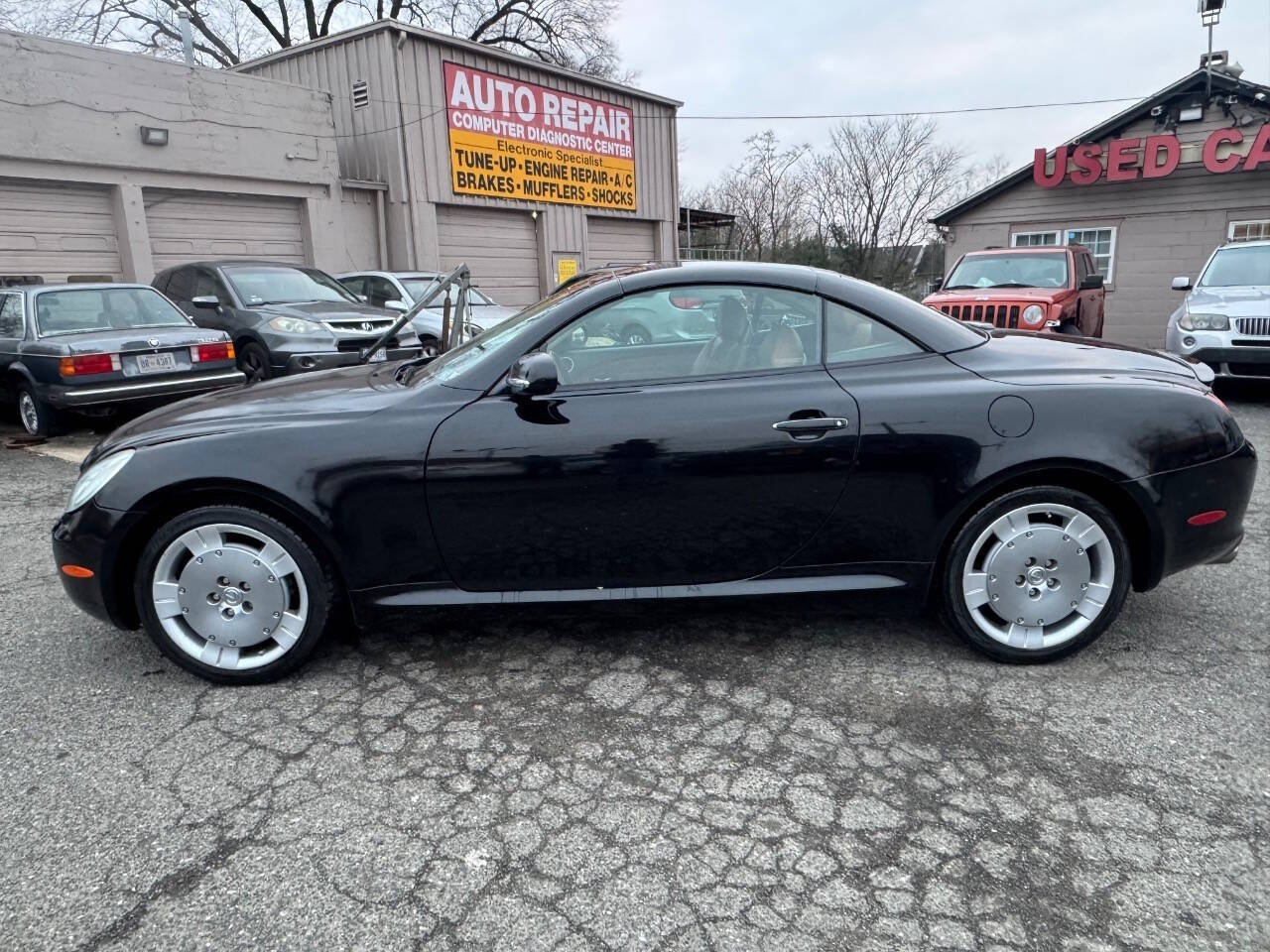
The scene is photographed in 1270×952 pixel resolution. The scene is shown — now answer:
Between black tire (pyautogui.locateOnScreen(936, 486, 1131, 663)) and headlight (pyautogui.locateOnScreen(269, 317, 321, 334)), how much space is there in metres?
7.34

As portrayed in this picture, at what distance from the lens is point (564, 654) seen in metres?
3.26

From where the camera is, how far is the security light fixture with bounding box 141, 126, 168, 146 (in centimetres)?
1148

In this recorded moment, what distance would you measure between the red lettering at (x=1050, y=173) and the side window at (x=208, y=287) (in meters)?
15.5

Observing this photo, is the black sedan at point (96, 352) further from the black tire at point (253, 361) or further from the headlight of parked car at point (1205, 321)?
the headlight of parked car at point (1205, 321)

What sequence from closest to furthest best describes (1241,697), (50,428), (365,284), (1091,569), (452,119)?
(1241,697), (1091,569), (50,428), (365,284), (452,119)

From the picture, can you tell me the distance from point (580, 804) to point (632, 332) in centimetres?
168

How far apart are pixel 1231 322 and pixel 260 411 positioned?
9.20 metres

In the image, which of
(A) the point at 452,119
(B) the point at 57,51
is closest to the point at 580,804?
(B) the point at 57,51

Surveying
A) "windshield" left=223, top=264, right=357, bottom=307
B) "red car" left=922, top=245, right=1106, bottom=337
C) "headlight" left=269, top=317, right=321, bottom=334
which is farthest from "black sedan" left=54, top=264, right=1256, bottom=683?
"windshield" left=223, top=264, right=357, bottom=307

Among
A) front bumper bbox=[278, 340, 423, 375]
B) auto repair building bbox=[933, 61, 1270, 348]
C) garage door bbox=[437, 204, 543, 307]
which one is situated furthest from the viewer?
auto repair building bbox=[933, 61, 1270, 348]

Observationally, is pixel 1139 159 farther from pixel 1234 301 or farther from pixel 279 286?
pixel 279 286

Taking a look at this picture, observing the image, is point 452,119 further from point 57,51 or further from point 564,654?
point 564,654

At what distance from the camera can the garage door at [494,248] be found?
50.5 feet

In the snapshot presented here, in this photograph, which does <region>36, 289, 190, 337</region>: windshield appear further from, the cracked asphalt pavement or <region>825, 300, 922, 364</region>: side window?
<region>825, 300, 922, 364</region>: side window
